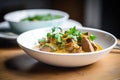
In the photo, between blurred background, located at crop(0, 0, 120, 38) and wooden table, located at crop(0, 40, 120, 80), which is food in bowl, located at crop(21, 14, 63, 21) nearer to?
wooden table, located at crop(0, 40, 120, 80)

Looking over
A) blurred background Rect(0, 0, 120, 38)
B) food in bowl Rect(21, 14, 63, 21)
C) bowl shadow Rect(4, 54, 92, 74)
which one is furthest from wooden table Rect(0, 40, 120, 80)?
blurred background Rect(0, 0, 120, 38)

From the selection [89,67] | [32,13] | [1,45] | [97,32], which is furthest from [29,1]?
[89,67]

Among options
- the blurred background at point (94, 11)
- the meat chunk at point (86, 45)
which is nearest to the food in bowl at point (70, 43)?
the meat chunk at point (86, 45)

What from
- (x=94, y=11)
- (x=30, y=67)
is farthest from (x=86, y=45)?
(x=94, y=11)

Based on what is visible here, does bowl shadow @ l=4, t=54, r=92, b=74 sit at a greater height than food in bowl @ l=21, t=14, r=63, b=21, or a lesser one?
lesser

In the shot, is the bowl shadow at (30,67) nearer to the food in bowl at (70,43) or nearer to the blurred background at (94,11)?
the food in bowl at (70,43)

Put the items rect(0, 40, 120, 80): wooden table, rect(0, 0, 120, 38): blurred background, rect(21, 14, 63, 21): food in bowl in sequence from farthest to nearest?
1. rect(0, 0, 120, 38): blurred background
2. rect(21, 14, 63, 21): food in bowl
3. rect(0, 40, 120, 80): wooden table
